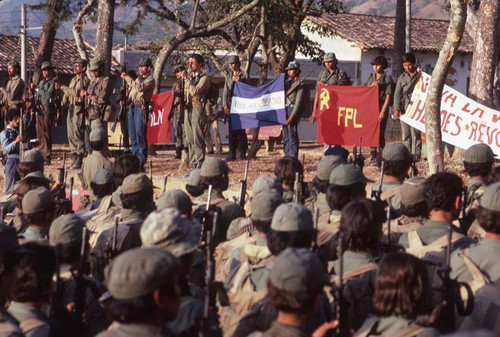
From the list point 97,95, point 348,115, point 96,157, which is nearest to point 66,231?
point 96,157

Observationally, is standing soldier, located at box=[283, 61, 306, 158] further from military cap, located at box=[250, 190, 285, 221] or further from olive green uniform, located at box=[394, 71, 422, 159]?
military cap, located at box=[250, 190, 285, 221]

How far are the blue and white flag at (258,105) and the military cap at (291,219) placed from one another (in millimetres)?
9748

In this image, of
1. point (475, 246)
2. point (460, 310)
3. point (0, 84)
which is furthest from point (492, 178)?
point (0, 84)

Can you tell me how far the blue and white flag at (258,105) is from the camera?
14.9 m

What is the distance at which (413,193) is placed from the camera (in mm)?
6379

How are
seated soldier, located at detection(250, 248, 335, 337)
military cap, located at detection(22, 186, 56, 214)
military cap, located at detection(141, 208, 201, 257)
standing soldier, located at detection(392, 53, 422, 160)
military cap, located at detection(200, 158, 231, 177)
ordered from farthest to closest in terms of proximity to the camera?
standing soldier, located at detection(392, 53, 422, 160), military cap, located at detection(200, 158, 231, 177), military cap, located at detection(22, 186, 56, 214), military cap, located at detection(141, 208, 201, 257), seated soldier, located at detection(250, 248, 335, 337)

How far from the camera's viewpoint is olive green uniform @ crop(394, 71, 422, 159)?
1416cm

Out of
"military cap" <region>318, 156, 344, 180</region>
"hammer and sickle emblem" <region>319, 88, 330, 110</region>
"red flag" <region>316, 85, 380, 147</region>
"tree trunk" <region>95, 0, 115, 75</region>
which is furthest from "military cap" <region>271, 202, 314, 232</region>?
"tree trunk" <region>95, 0, 115, 75</region>

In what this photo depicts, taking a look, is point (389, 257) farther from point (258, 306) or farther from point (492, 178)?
point (492, 178)

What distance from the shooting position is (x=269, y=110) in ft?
49.4

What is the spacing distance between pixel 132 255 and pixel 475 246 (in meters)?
2.15

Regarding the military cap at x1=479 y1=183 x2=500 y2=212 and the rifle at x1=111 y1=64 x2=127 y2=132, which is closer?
the military cap at x1=479 y1=183 x2=500 y2=212

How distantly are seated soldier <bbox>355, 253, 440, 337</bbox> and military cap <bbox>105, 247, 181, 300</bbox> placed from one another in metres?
1.01

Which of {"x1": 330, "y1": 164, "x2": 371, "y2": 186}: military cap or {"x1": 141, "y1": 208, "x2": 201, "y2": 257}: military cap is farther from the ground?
{"x1": 330, "y1": 164, "x2": 371, "y2": 186}: military cap
